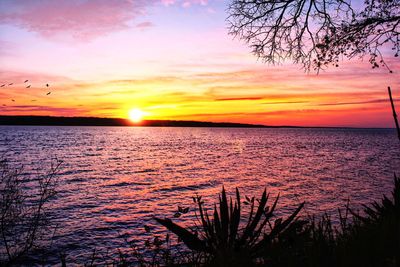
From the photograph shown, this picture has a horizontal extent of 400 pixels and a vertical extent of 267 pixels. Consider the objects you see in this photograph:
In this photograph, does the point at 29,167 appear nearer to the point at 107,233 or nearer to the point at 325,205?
the point at 107,233

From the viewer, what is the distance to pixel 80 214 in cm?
2033

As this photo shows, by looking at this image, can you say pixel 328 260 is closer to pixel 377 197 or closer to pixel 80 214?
pixel 80 214

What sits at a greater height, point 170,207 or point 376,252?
point 376,252

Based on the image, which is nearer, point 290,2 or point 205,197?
point 290,2

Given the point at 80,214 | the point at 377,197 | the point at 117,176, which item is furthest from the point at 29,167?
the point at 377,197

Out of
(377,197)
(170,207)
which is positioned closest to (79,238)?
(170,207)

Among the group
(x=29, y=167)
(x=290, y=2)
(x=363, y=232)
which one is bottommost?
(x=29, y=167)

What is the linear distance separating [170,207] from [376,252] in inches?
800

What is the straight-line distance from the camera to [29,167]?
44.6 meters

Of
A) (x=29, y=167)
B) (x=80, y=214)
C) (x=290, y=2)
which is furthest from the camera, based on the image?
(x=29, y=167)

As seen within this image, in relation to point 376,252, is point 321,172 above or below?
below

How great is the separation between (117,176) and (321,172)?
2438cm

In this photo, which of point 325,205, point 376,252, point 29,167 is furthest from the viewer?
point 29,167

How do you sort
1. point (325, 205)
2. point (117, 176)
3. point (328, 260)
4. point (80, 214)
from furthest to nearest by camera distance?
point (117, 176), point (325, 205), point (80, 214), point (328, 260)
